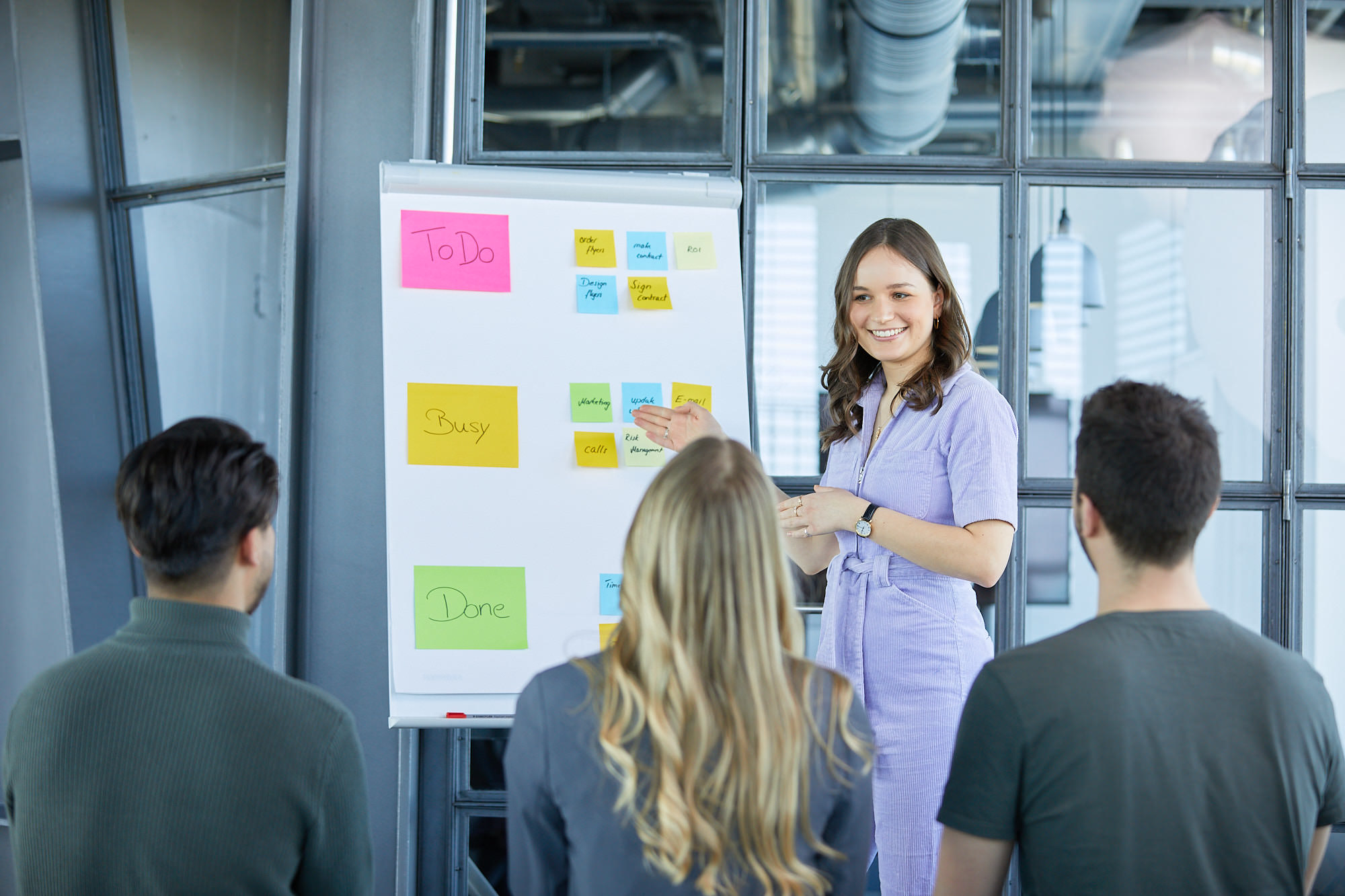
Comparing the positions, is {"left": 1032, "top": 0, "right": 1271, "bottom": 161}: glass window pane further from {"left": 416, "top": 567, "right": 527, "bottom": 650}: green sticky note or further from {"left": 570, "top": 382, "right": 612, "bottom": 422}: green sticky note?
{"left": 416, "top": 567, "right": 527, "bottom": 650}: green sticky note

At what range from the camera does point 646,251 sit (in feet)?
7.34

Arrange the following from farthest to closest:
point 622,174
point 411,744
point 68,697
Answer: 1. point 411,744
2. point 622,174
3. point 68,697

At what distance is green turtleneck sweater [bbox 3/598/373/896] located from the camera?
1126mm

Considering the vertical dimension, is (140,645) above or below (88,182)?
below

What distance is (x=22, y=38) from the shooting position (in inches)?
114

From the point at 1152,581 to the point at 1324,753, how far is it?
0.28 metres

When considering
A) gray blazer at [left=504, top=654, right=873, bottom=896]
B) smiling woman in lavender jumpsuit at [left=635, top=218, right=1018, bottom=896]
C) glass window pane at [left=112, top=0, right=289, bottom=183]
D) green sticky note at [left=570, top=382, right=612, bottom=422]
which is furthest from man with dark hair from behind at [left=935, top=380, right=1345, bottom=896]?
glass window pane at [left=112, top=0, right=289, bottom=183]

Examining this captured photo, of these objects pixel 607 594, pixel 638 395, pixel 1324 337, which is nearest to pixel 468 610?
pixel 607 594

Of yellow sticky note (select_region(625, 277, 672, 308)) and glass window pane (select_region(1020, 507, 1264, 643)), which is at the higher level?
yellow sticky note (select_region(625, 277, 672, 308))

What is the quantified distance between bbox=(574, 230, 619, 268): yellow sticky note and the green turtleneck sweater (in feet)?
4.10

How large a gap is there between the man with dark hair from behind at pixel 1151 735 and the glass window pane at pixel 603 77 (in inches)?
70.1

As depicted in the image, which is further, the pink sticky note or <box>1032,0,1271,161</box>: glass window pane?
<box>1032,0,1271,161</box>: glass window pane

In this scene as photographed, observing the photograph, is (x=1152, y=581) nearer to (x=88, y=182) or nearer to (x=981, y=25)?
(x=981, y=25)

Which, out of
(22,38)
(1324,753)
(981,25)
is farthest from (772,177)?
(22,38)
